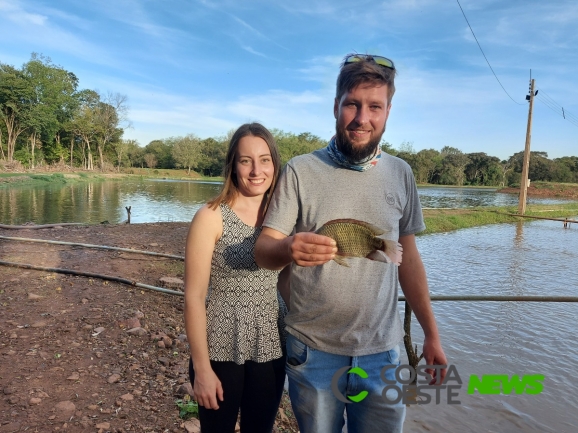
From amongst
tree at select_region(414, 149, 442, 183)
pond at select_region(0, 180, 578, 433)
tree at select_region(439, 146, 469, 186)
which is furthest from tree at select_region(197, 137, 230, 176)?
pond at select_region(0, 180, 578, 433)

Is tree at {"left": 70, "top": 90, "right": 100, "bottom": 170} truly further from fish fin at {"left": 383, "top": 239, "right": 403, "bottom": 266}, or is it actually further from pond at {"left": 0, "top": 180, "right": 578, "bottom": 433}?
fish fin at {"left": 383, "top": 239, "right": 403, "bottom": 266}

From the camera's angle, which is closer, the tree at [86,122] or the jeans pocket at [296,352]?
the jeans pocket at [296,352]

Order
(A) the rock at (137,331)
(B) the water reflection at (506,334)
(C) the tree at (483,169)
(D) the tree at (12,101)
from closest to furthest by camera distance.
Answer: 1. (B) the water reflection at (506,334)
2. (A) the rock at (137,331)
3. (D) the tree at (12,101)
4. (C) the tree at (483,169)

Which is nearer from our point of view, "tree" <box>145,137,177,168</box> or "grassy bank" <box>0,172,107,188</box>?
"grassy bank" <box>0,172,107,188</box>

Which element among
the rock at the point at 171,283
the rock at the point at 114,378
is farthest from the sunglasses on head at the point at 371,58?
the rock at the point at 171,283

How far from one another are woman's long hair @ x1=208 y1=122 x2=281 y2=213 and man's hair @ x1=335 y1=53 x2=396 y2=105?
44 cm

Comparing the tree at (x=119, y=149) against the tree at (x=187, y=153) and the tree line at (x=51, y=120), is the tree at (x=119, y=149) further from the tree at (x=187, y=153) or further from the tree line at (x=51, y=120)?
the tree at (x=187, y=153)

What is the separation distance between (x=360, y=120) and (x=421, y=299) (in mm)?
1066

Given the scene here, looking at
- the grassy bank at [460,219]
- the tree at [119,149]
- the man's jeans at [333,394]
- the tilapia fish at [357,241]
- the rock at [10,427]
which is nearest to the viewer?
the tilapia fish at [357,241]

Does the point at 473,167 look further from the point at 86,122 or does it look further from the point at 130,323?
the point at 130,323

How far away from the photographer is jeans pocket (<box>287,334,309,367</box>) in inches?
72.1

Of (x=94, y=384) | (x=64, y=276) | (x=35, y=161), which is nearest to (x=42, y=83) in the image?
(x=35, y=161)

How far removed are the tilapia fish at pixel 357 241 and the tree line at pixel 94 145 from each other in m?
44.2

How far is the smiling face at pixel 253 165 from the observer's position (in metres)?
2.04
